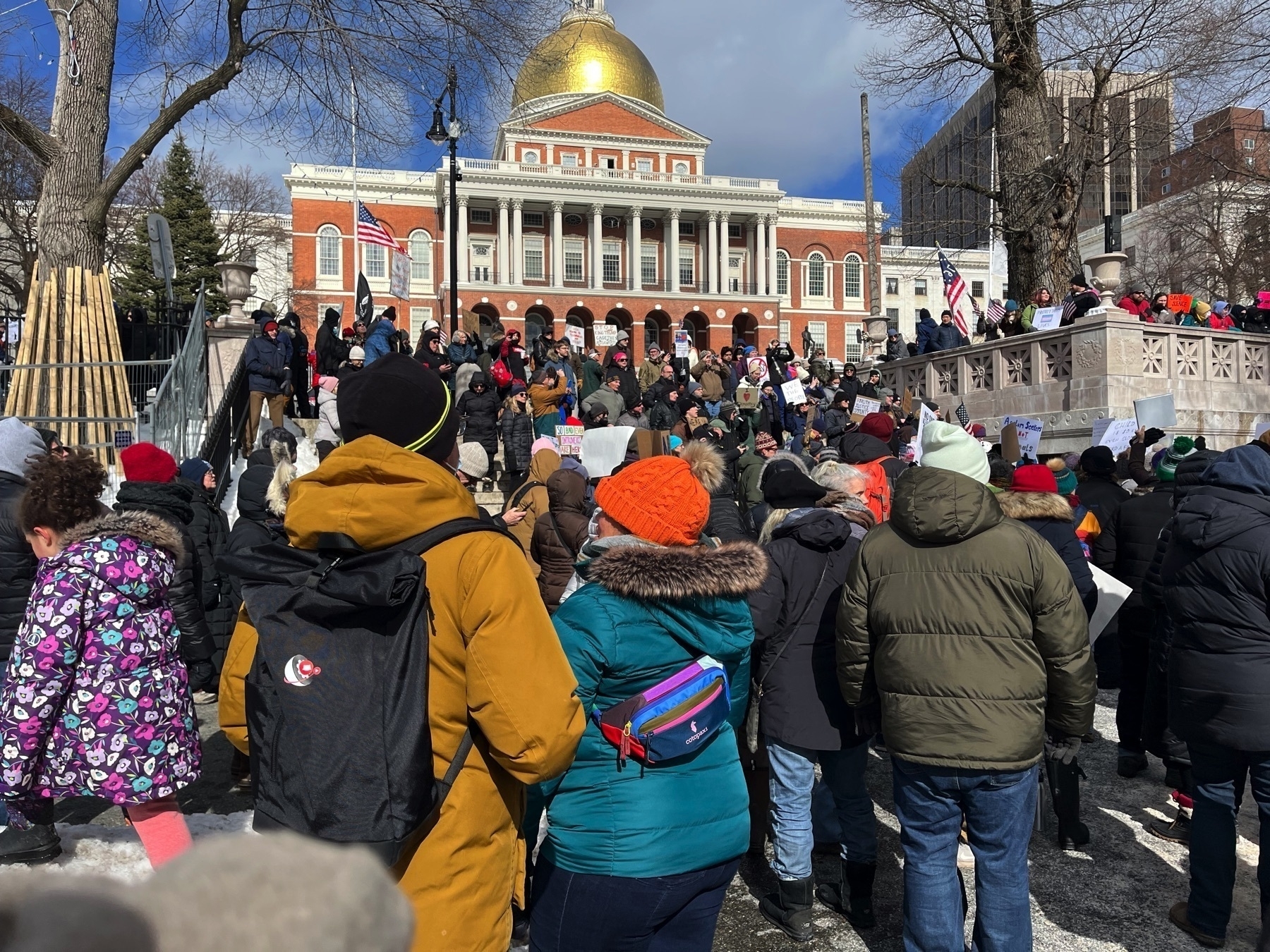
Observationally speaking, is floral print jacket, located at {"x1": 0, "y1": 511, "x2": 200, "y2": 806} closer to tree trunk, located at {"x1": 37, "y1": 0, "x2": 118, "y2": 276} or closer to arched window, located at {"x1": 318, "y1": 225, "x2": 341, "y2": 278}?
tree trunk, located at {"x1": 37, "y1": 0, "x2": 118, "y2": 276}

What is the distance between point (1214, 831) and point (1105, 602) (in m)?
2.10

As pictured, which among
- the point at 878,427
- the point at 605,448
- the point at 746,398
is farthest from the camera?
the point at 746,398

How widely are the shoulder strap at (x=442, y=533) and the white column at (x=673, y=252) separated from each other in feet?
212

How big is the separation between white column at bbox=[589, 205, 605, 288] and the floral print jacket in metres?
62.4

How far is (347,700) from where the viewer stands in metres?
1.91

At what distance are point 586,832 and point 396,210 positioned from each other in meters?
64.7

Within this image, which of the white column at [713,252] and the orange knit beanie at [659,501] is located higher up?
Answer: the white column at [713,252]

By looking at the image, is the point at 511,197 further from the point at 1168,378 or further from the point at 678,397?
the point at 1168,378

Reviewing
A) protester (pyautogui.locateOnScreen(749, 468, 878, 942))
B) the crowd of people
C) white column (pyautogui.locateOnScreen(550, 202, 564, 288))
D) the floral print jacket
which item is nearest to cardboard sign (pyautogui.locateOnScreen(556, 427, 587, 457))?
the crowd of people

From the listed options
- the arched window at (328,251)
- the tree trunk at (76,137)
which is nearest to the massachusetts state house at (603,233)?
the arched window at (328,251)

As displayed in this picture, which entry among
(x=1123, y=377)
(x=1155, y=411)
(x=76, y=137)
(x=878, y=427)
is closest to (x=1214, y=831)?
(x=878, y=427)

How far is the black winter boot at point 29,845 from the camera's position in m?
4.09

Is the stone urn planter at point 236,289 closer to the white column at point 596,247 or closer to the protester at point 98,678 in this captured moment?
the protester at point 98,678

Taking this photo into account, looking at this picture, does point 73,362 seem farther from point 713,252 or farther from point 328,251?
point 713,252
